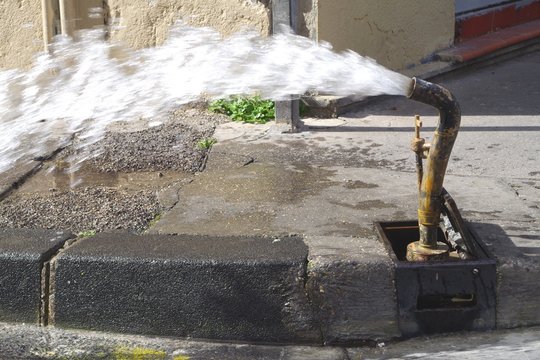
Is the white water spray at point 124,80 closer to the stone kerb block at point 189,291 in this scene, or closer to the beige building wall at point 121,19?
the beige building wall at point 121,19

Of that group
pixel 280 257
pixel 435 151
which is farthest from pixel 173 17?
pixel 435 151

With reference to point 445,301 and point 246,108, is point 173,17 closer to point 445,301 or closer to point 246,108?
point 246,108

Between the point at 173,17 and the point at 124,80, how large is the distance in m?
0.56

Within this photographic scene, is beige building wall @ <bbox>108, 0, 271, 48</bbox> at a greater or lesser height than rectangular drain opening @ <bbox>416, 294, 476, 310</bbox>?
greater

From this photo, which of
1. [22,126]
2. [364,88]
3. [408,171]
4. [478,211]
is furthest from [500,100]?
[22,126]

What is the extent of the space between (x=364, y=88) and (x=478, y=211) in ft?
2.77

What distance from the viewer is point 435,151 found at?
350 centimetres

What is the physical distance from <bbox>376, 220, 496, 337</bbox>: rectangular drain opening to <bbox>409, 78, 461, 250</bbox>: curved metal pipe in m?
0.14

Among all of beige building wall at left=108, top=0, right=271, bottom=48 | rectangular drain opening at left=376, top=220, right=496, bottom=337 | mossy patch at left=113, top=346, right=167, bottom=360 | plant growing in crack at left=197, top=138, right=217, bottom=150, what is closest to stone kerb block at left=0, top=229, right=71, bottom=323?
mossy patch at left=113, top=346, right=167, bottom=360

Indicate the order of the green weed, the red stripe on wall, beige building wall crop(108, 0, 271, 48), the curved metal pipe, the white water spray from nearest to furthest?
the curved metal pipe, the white water spray, the green weed, beige building wall crop(108, 0, 271, 48), the red stripe on wall

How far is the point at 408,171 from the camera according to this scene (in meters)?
4.87

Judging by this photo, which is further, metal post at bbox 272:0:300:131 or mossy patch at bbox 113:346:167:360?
metal post at bbox 272:0:300:131

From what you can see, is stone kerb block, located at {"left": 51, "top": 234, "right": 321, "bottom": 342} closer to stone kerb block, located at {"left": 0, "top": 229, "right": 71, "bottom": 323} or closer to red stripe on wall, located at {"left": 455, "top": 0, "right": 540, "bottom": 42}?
stone kerb block, located at {"left": 0, "top": 229, "right": 71, "bottom": 323}

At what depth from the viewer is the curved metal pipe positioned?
3.35 meters
